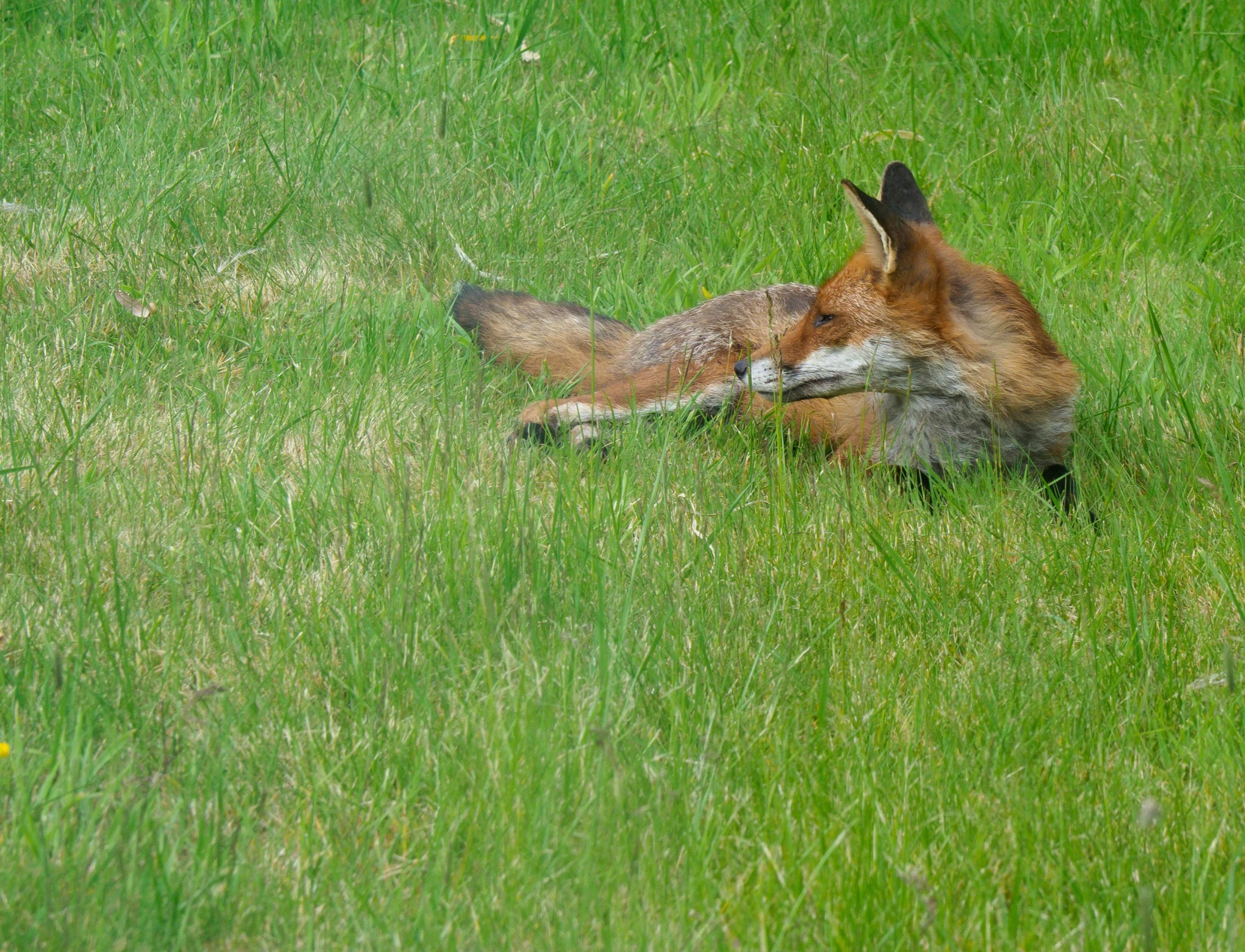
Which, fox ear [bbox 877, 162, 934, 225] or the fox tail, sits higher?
fox ear [bbox 877, 162, 934, 225]

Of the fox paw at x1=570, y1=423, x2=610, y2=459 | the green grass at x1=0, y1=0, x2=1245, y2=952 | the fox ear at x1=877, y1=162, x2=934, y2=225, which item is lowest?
the fox paw at x1=570, y1=423, x2=610, y2=459

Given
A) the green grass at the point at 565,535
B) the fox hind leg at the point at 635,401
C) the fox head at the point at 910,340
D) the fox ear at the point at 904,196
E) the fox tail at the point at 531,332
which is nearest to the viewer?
the green grass at the point at 565,535

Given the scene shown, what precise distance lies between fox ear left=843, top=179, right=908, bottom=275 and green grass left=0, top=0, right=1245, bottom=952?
0.85 meters

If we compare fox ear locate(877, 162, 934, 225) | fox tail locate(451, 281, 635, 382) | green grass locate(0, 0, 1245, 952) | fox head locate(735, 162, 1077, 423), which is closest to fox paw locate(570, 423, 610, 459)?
green grass locate(0, 0, 1245, 952)

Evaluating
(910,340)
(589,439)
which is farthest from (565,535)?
(910,340)

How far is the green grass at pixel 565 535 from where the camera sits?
96.4 inches

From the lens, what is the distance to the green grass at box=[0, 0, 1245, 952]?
245 cm

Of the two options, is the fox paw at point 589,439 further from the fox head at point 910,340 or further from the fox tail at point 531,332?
the fox head at point 910,340

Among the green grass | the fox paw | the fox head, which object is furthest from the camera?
the fox head

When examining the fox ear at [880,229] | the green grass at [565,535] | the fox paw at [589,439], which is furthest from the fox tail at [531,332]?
the fox ear at [880,229]

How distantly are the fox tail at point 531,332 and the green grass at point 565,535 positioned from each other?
0.51 feet

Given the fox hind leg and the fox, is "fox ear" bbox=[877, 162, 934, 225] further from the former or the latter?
the fox hind leg

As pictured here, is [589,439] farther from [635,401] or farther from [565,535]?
[565,535]

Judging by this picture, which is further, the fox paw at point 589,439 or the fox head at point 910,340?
the fox head at point 910,340
